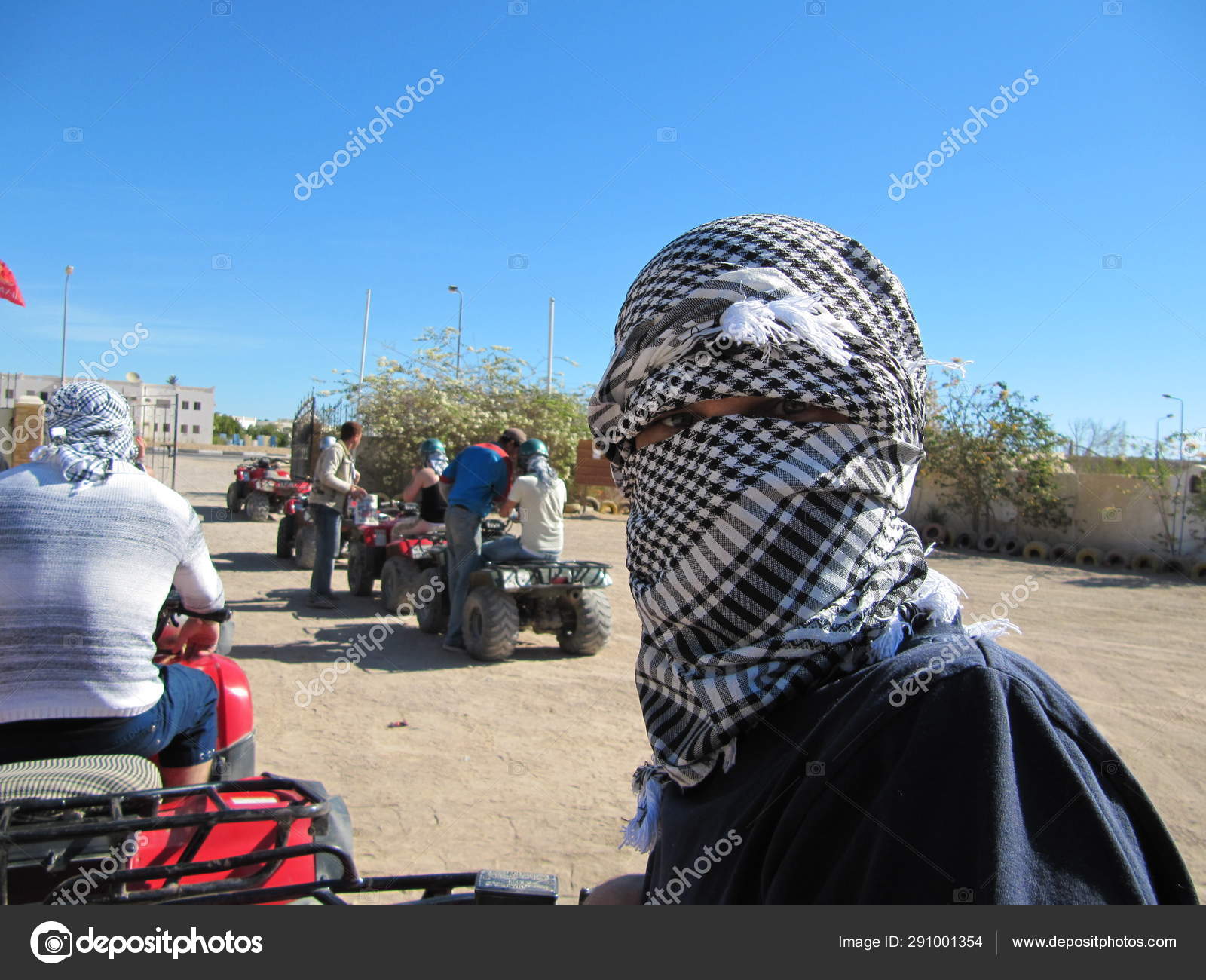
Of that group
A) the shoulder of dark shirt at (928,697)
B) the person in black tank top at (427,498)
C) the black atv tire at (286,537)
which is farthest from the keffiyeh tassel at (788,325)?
the black atv tire at (286,537)

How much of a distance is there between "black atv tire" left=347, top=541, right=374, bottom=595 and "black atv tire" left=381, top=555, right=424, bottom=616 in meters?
0.77

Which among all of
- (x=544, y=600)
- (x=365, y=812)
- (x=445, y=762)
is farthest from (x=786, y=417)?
(x=544, y=600)

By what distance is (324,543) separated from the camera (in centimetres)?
854

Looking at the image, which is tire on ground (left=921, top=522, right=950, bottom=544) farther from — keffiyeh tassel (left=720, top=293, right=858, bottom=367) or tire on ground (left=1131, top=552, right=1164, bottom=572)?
keffiyeh tassel (left=720, top=293, right=858, bottom=367)

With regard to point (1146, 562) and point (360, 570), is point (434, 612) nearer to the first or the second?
point (360, 570)

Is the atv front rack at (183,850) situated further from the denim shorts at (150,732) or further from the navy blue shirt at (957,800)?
the navy blue shirt at (957,800)

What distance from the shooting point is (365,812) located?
400 centimetres

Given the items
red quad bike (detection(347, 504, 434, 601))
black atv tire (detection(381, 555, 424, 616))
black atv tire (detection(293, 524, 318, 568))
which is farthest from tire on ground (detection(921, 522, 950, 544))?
black atv tire (detection(381, 555, 424, 616))

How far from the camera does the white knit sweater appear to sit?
246 centimetres

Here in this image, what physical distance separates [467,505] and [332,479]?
82.8 inches

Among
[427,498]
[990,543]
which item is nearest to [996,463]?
[990,543]

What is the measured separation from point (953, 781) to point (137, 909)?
1.31 meters

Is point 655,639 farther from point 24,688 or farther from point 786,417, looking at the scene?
point 24,688

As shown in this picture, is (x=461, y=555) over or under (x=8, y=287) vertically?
under
